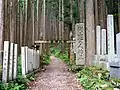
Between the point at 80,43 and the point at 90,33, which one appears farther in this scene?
the point at 80,43

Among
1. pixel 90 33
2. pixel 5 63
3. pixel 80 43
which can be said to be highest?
pixel 90 33

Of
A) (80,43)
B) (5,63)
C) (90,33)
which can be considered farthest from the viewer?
(80,43)

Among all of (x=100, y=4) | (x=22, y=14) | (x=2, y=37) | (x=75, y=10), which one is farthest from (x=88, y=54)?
(x=22, y=14)

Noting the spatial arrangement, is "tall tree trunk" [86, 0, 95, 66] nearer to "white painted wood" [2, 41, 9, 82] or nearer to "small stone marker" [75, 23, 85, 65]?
"small stone marker" [75, 23, 85, 65]

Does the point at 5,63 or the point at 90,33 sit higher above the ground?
the point at 90,33

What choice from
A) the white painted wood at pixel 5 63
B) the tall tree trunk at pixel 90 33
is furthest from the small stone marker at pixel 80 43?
the white painted wood at pixel 5 63

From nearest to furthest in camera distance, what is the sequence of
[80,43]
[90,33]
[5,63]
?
→ [5,63] → [90,33] → [80,43]

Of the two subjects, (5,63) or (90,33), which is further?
(90,33)

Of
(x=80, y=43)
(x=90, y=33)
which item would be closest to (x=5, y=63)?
(x=90, y=33)

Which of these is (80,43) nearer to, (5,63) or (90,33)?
(90,33)

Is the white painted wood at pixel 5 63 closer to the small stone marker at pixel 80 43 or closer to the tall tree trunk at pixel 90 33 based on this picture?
the tall tree trunk at pixel 90 33

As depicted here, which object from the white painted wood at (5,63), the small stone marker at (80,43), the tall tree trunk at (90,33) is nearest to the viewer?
the white painted wood at (5,63)

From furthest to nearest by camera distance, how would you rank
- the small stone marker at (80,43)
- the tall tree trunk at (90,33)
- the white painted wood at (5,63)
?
1. the small stone marker at (80,43)
2. the tall tree trunk at (90,33)
3. the white painted wood at (5,63)

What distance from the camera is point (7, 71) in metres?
8.59
